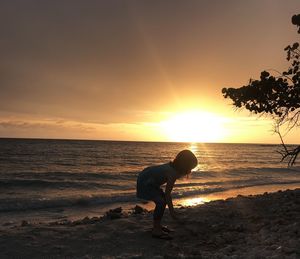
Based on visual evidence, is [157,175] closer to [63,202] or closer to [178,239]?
[178,239]

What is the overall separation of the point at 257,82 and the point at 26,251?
7416mm

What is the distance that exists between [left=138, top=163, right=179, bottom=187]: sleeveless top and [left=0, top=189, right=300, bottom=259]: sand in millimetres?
1138

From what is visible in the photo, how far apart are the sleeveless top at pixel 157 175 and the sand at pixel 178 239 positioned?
1138 millimetres

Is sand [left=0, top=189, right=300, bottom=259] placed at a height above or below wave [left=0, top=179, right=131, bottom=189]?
above

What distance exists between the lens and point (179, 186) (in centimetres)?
2595

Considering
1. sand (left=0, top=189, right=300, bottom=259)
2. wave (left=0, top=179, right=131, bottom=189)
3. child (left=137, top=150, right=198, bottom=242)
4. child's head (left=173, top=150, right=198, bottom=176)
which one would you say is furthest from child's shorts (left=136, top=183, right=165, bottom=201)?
wave (left=0, top=179, right=131, bottom=189)

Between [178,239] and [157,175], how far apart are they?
1319 millimetres

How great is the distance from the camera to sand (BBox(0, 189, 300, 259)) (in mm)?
6781

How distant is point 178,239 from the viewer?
789cm

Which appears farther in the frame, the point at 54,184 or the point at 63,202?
the point at 54,184

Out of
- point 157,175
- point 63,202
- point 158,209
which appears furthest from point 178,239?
point 63,202

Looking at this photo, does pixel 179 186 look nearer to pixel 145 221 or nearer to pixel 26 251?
pixel 145 221

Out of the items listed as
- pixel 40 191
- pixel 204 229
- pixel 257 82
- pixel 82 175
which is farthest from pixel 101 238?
pixel 82 175

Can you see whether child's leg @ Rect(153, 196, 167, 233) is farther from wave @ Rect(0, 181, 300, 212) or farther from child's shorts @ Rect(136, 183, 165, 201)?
wave @ Rect(0, 181, 300, 212)
